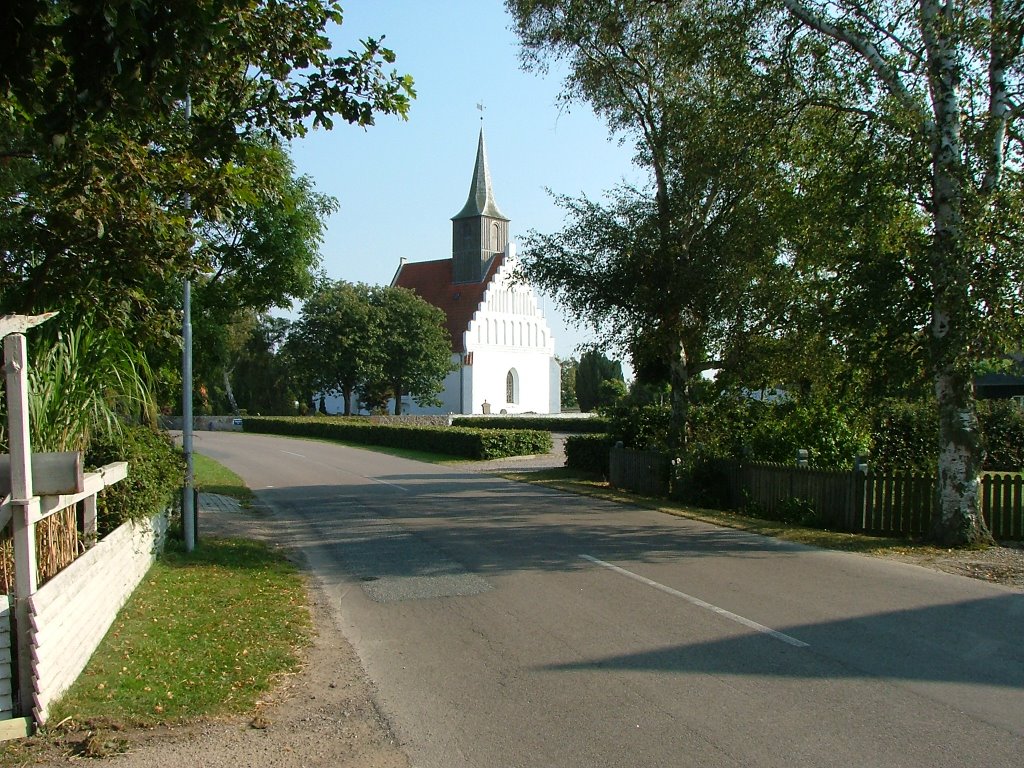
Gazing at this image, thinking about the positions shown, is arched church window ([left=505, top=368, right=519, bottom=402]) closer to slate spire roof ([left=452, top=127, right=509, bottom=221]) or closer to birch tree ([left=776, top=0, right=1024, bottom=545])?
slate spire roof ([left=452, top=127, right=509, bottom=221])

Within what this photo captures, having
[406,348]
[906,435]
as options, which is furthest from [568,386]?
[906,435]

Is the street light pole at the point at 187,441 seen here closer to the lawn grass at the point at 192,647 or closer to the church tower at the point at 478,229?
the lawn grass at the point at 192,647

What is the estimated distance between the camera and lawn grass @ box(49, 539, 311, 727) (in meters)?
5.55

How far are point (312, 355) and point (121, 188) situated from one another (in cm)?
5424

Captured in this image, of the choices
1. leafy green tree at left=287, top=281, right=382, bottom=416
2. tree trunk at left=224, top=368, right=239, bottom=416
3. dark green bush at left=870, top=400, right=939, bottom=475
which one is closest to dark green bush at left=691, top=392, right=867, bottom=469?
dark green bush at left=870, top=400, right=939, bottom=475

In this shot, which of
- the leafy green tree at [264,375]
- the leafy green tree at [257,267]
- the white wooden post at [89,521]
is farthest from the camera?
the leafy green tree at [264,375]

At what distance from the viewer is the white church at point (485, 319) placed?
264ft

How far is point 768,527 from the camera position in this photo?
1438 centimetres

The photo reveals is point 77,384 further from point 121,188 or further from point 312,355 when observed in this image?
point 312,355

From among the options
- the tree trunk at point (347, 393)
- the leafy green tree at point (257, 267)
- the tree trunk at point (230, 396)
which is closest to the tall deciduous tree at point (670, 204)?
the leafy green tree at point (257, 267)

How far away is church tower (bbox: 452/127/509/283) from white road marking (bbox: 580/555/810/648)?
7472cm

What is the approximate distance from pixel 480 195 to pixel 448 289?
958 cm

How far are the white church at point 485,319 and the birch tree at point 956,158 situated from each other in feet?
217

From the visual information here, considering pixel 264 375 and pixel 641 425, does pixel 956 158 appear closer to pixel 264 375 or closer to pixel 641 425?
pixel 641 425
